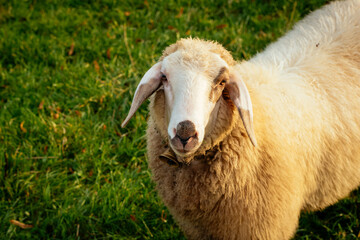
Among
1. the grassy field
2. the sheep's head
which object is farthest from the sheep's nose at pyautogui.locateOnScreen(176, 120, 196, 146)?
the grassy field

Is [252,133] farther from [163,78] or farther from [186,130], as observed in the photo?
[163,78]

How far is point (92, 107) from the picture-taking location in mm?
4059

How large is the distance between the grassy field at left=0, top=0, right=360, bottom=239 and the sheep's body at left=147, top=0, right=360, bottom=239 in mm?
603

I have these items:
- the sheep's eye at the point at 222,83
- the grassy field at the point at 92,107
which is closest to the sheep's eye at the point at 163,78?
the sheep's eye at the point at 222,83

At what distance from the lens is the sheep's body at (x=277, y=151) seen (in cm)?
247

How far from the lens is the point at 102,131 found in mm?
3830

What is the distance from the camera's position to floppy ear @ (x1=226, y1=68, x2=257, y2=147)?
2.20 m

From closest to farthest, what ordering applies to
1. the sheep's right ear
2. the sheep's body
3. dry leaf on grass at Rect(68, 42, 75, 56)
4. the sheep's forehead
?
the sheep's forehead
the sheep's right ear
the sheep's body
dry leaf on grass at Rect(68, 42, 75, 56)

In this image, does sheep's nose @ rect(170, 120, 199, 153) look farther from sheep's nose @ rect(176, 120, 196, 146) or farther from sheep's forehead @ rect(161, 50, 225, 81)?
sheep's forehead @ rect(161, 50, 225, 81)

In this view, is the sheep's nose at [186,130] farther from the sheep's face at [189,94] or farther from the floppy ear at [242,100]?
the floppy ear at [242,100]

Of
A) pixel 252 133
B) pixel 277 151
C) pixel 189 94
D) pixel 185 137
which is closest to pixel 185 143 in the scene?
pixel 185 137

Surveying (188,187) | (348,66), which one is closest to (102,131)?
(188,187)

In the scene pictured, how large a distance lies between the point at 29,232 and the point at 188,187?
61.6 inches

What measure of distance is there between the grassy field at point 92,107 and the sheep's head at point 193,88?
4.37ft
